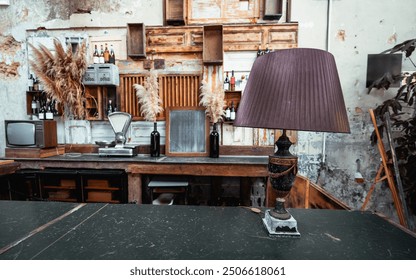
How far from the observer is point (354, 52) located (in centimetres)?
319

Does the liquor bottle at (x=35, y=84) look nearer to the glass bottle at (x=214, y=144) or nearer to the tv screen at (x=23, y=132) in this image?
the tv screen at (x=23, y=132)

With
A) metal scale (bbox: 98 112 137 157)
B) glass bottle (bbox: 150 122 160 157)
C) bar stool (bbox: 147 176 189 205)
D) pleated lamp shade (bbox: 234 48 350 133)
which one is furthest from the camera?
glass bottle (bbox: 150 122 160 157)

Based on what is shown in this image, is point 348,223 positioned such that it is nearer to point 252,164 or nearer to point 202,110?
point 252,164

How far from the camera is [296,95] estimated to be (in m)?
0.78

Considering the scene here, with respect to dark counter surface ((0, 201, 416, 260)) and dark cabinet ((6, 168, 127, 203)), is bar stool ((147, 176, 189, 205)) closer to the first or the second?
dark cabinet ((6, 168, 127, 203))

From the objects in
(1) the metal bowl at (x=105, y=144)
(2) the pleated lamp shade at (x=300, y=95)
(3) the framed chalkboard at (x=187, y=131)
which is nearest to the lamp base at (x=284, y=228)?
(2) the pleated lamp shade at (x=300, y=95)

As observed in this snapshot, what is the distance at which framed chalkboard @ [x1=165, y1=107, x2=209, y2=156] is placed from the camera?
3324 mm

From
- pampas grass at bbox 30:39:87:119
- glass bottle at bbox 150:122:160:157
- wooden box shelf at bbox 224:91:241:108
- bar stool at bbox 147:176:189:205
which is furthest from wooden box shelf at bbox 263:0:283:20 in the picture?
pampas grass at bbox 30:39:87:119

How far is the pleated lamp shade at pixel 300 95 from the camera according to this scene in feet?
2.49

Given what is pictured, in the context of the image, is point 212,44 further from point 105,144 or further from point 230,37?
point 105,144

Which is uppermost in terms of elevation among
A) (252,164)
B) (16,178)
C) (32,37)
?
(32,37)

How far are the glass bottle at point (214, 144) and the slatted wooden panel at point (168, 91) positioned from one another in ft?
1.85
